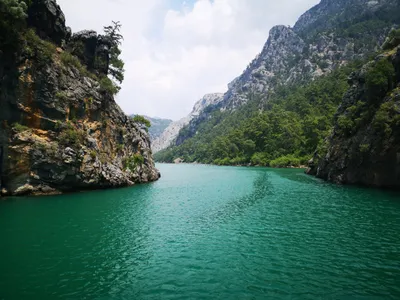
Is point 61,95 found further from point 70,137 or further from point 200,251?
point 200,251

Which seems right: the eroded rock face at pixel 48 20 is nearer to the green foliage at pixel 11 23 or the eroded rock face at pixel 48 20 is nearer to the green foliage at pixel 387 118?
the green foliage at pixel 11 23

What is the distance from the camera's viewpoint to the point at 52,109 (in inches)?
1735

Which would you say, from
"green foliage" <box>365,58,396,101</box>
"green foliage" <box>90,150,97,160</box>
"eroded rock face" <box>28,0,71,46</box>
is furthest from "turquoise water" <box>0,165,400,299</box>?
"eroded rock face" <box>28,0,71,46</box>

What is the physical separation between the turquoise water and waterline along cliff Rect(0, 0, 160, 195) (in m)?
7.92

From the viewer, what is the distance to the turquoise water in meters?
14.4

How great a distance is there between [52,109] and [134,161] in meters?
24.5

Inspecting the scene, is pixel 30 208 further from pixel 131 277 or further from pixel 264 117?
pixel 264 117

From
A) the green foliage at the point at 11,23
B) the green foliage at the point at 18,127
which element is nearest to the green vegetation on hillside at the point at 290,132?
the green foliage at the point at 18,127

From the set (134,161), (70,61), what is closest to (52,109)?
(70,61)

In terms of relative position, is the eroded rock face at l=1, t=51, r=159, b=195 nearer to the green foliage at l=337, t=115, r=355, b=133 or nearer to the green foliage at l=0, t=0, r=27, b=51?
the green foliage at l=0, t=0, r=27, b=51

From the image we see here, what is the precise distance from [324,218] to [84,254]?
24.9 metres

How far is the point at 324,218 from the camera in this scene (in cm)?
2916

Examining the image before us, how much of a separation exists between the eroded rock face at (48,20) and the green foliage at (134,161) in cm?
2867

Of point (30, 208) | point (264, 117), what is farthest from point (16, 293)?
point (264, 117)
